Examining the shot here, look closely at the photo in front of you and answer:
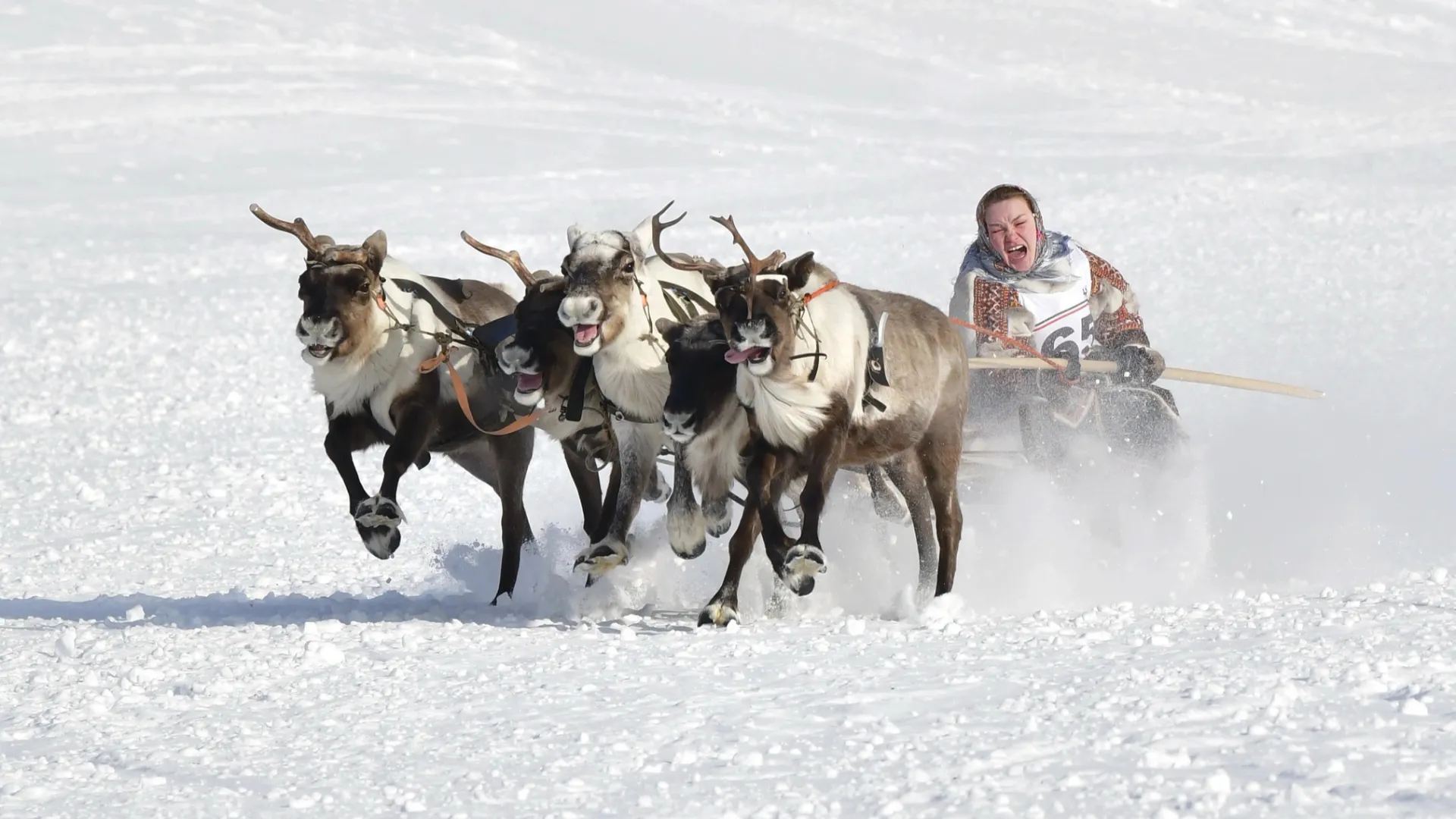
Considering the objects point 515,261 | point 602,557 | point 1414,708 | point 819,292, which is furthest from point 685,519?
point 1414,708

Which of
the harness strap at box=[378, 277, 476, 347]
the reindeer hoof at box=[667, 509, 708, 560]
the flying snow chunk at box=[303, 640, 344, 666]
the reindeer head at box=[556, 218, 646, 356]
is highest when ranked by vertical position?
the reindeer head at box=[556, 218, 646, 356]

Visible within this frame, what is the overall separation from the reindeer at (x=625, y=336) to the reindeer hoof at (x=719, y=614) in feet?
0.84

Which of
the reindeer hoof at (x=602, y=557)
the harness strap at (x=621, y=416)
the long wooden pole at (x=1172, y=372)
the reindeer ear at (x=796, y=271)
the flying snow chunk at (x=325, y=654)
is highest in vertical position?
the reindeer ear at (x=796, y=271)

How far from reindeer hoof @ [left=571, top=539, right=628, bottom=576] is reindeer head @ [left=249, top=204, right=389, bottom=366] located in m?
1.18

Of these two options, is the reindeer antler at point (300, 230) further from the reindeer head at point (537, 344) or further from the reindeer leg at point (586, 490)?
the reindeer leg at point (586, 490)

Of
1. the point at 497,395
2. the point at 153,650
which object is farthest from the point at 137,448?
the point at 153,650

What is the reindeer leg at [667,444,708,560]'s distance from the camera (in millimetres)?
7457

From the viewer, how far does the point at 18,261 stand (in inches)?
757

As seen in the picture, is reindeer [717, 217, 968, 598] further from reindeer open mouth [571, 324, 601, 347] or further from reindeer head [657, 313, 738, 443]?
reindeer open mouth [571, 324, 601, 347]

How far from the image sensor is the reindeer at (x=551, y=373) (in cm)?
763

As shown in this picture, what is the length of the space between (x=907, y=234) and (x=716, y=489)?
13.3 m

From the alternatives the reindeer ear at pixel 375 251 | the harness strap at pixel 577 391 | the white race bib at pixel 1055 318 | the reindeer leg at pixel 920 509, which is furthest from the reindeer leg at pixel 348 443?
the white race bib at pixel 1055 318

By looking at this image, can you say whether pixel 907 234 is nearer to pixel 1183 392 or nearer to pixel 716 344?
pixel 1183 392

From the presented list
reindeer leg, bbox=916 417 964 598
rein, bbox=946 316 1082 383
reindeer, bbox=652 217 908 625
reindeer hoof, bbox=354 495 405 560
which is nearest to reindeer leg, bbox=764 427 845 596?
reindeer, bbox=652 217 908 625
